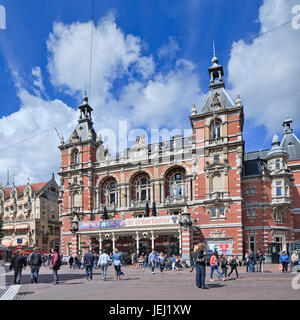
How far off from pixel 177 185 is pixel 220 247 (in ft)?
29.0

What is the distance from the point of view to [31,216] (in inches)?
2121

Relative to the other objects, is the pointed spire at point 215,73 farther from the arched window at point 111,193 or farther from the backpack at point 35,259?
the backpack at point 35,259

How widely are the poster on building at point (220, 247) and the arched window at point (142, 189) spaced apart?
9735mm

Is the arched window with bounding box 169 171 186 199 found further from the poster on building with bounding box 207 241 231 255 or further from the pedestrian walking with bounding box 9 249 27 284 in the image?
the pedestrian walking with bounding box 9 249 27 284

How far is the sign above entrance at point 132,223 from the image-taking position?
29602mm

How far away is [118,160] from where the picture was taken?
39.7 m

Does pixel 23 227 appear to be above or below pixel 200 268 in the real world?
below

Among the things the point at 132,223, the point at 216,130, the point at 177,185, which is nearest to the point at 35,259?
the point at 132,223

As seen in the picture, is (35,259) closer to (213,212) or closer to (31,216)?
(213,212)

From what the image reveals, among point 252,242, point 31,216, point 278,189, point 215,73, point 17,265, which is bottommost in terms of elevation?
point 252,242

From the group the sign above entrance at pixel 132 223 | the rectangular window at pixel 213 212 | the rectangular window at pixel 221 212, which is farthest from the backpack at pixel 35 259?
the rectangular window at pixel 221 212

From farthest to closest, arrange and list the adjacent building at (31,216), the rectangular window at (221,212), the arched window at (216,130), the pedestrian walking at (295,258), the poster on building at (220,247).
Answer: the adjacent building at (31,216) < the arched window at (216,130) < the rectangular window at (221,212) < the poster on building at (220,247) < the pedestrian walking at (295,258)

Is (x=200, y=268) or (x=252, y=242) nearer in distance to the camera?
(x=200, y=268)

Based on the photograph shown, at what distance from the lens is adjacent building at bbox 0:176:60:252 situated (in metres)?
52.1
